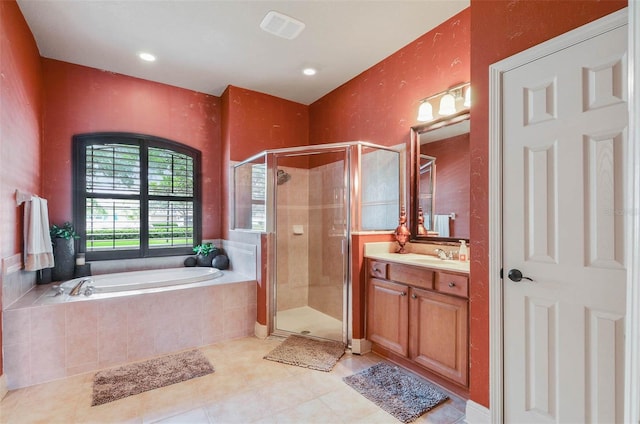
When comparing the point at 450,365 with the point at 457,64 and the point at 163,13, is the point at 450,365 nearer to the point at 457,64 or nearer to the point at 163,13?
the point at 457,64

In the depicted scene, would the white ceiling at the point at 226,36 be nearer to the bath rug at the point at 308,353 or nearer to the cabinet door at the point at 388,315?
the cabinet door at the point at 388,315

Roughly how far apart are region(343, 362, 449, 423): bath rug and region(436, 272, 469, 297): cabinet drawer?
713 millimetres

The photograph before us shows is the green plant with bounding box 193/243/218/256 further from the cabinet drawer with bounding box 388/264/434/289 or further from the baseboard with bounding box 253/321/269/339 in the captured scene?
the cabinet drawer with bounding box 388/264/434/289

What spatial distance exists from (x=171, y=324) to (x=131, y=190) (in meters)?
1.75

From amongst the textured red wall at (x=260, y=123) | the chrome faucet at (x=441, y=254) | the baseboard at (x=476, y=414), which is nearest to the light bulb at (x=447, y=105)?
the chrome faucet at (x=441, y=254)

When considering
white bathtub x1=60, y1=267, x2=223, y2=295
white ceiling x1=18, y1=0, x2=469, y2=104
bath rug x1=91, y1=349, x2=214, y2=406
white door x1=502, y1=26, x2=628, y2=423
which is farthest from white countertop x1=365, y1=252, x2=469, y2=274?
white ceiling x1=18, y1=0, x2=469, y2=104

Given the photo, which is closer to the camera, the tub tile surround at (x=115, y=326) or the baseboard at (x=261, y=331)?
the tub tile surround at (x=115, y=326)

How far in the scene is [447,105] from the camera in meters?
2.46

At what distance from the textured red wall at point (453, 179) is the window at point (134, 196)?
9.64 feet

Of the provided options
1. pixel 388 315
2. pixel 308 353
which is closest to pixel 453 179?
pixel 388 315

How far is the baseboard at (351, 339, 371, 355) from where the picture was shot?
2674 millimetres

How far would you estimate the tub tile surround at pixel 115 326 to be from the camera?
7.13ft

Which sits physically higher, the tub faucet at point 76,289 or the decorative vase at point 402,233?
the decorative vase at point 402,233

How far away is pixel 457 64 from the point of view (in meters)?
2.46
